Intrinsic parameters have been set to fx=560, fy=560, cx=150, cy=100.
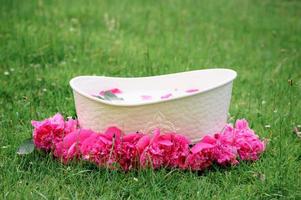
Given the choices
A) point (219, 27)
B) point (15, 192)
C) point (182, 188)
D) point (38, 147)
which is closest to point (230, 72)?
point (182, 188)

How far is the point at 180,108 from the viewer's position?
2268 mm

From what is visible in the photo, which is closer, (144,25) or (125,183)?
(125,183)

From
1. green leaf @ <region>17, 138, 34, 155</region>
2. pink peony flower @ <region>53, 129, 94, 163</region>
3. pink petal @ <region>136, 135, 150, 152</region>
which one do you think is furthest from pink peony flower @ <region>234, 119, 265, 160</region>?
green leaf @ <region>17, 138, 34, 155</region>

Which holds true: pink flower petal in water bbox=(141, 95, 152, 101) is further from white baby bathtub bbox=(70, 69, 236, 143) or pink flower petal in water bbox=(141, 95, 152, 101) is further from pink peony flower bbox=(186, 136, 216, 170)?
pink peony flower bbox=(186, 136, 216, 170)

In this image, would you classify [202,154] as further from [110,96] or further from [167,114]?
[110,96]

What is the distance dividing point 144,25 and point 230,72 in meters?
2.47

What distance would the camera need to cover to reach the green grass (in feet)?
7.05

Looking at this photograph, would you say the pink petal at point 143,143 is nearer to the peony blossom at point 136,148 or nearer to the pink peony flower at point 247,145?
the peony blossom at point 136,148

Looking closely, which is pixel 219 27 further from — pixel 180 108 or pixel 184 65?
pixel 180 108

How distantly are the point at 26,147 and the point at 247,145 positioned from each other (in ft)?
3.05

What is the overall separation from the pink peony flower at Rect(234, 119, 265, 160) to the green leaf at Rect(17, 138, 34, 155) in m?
0.86

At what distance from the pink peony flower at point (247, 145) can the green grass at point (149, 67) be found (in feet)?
0.13

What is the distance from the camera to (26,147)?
2.34 meters

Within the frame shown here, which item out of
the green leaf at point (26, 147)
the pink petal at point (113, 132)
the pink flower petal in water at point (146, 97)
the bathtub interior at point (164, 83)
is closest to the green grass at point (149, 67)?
the green leaf at point (26, 147)
